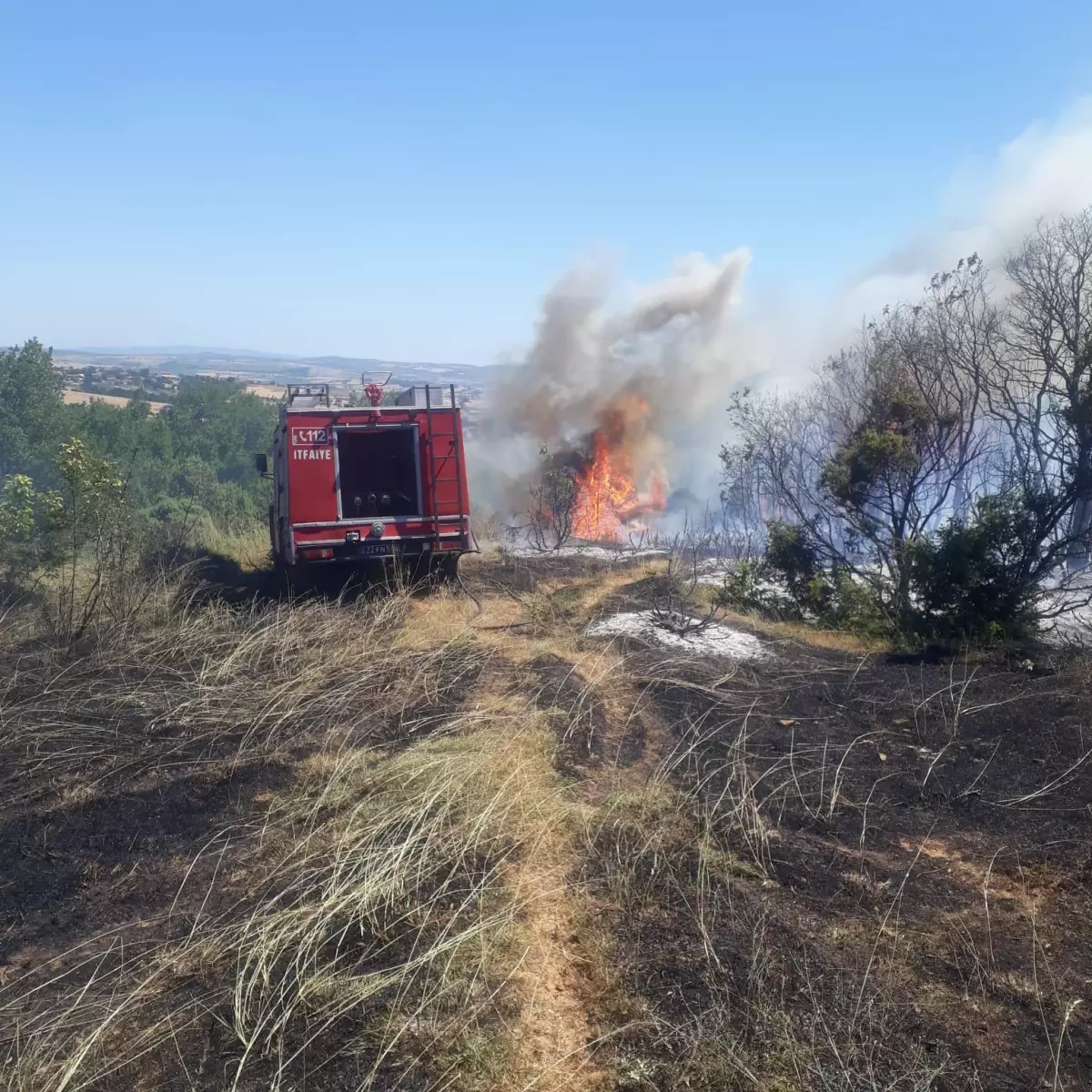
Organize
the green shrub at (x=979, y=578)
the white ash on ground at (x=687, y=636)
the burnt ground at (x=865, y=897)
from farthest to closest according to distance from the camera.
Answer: the green shrub at (x=979, y=578), the white ash on ground at (x=687, y=636), the burnt ground at (x=865, y=897)

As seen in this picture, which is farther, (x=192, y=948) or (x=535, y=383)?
(x=535, y=383)

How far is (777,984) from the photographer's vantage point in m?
3.47

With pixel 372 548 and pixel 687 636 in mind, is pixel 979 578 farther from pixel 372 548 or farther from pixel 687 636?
pixel 372 548

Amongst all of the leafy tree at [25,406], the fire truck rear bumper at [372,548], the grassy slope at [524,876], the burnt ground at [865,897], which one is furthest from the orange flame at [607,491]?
the burnt ground at [865,897]

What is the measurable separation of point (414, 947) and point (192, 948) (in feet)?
3.13

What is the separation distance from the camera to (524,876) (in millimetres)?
4250

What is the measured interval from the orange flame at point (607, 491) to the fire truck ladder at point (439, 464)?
15.4 meters

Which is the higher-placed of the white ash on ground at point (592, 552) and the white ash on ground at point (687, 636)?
the white ash on ground at point (687, 636)

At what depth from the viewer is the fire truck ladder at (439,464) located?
11516 mm

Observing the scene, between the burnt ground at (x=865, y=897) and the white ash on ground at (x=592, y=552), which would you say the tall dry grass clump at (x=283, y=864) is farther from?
the white ash on ground at (x=592, y=552)

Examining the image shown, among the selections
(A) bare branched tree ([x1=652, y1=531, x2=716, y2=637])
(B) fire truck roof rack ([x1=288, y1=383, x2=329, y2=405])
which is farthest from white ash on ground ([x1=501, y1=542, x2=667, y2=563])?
(B) fire truck roof rack ([x1=288, y1=383, x2=329, y2=405])

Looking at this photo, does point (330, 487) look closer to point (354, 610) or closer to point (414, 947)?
point (354, 610)

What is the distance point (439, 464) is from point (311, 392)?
85.3 inches

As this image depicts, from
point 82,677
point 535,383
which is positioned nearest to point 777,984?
point 82,677
